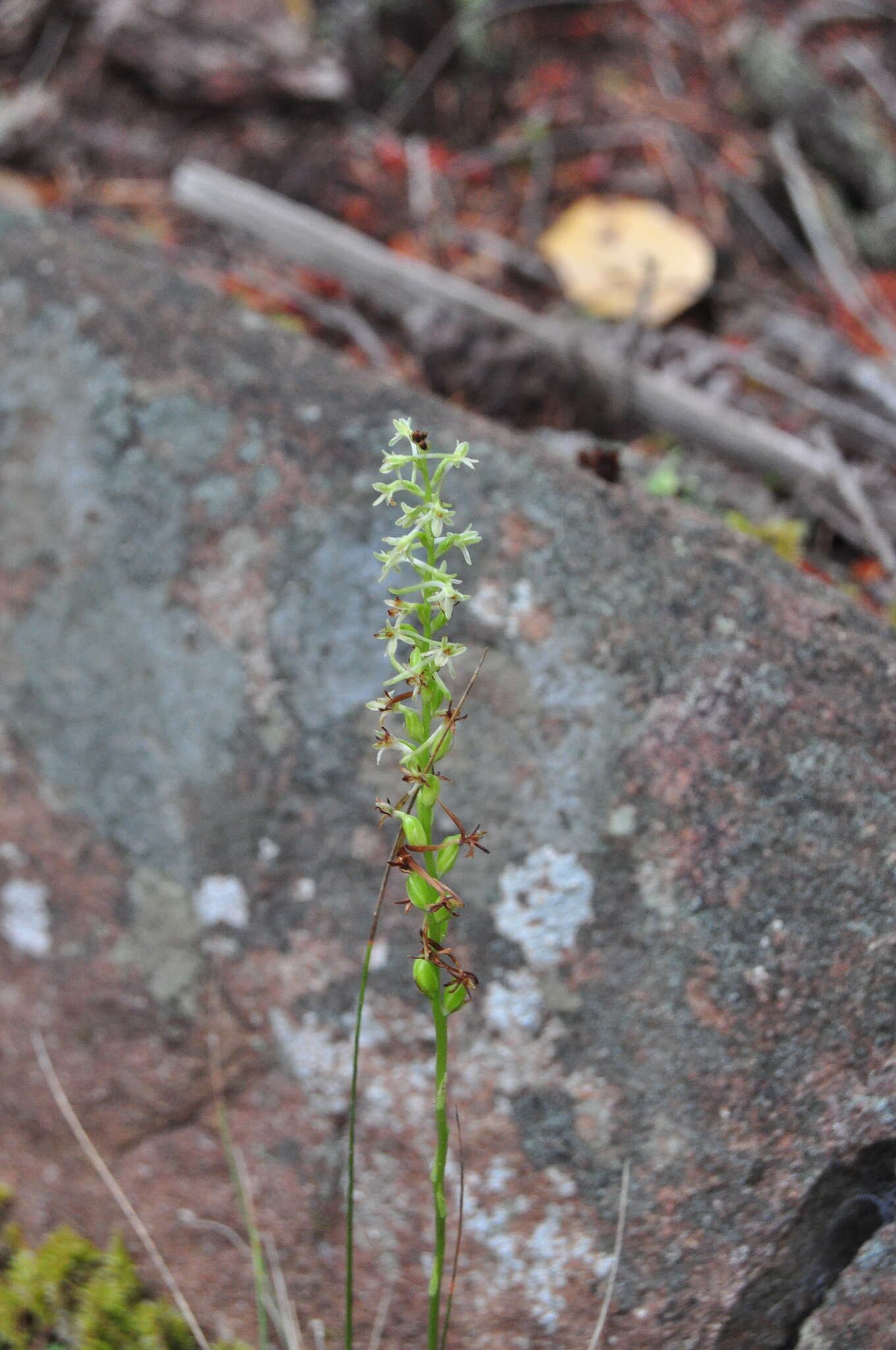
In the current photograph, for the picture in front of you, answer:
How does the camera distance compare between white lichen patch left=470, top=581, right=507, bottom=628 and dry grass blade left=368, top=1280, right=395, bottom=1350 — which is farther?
white lichen patch left=470, top=581, right=507, bottom=628

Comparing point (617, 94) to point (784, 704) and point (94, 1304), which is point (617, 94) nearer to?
point (784, 704)

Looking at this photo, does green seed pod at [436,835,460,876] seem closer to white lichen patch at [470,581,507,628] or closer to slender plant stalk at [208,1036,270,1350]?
white lichen patch at [470,581,507,628]

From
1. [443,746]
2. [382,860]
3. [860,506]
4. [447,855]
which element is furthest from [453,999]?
[860,506]

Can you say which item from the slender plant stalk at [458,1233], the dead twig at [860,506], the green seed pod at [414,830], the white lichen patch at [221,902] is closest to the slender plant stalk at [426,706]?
the green seed pod at [414,830]

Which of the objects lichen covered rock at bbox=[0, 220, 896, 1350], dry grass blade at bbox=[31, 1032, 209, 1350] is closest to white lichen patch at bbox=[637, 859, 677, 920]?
lichen covered rock at bbox=[0, 220, 896, 1350]

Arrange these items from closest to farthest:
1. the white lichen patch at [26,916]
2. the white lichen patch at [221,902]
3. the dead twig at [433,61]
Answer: the white lichen patch at [221,902]
the white lichen patch at [26,916]
the dead twig at [433,61]

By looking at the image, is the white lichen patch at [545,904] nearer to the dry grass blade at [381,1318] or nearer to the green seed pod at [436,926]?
the dry grass blade at [381,1318]
